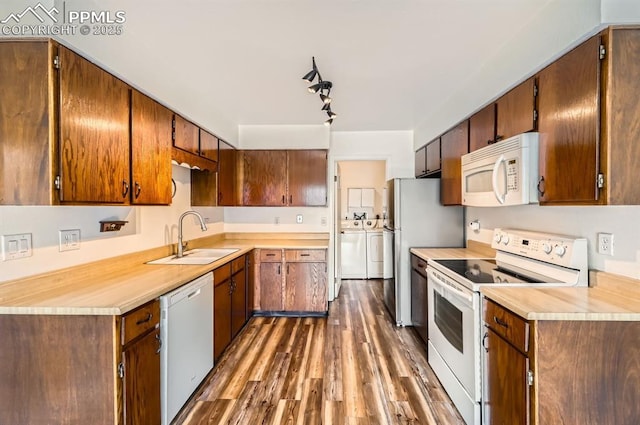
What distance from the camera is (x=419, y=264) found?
3078 millimetres

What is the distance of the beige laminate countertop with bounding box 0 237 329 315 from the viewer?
4.43ft

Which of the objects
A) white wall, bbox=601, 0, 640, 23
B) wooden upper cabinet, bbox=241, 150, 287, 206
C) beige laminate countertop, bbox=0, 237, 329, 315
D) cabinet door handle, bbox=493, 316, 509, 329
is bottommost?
cabinet door handle, bbox=493, 316, 509, 329

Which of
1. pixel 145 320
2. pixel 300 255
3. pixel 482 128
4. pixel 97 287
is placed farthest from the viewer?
pixel 300 255

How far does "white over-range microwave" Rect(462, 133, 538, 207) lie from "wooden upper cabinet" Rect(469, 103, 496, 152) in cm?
10

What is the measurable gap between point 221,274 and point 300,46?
1.88 metres

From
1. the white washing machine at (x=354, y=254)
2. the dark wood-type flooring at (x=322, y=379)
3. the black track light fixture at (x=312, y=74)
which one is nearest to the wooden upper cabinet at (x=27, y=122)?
the black track light fixture at (x=312, y=74)

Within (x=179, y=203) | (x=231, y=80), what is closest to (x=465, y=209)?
(x=231, y=80)

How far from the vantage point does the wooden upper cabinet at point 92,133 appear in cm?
142

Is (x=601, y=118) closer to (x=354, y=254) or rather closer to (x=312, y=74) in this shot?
(x=312, y=74)

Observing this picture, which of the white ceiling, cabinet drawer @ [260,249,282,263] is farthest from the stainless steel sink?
the white ceiling

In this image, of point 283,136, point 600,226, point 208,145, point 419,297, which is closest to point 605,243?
point 600,226

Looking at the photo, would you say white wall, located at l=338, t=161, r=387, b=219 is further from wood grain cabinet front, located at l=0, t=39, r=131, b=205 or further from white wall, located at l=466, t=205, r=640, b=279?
wood grain cabinet front, located at l=0, t=39, r=131, b=205

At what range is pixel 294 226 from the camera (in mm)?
4277

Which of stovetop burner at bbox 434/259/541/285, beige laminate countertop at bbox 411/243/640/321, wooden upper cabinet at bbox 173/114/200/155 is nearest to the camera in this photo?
beige laminate countertop at bbox 411/243/640/321
